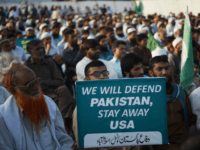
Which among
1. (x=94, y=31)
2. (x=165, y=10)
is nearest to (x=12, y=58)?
(x=94, y=31)

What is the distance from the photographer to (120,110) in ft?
6.12

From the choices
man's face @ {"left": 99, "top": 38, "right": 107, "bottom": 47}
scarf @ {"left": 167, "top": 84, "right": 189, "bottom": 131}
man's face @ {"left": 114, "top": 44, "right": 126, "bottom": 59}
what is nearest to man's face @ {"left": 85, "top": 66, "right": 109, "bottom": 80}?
scarf @ {"left": 167, "top": 84, "right": 189, "bottom": 131}

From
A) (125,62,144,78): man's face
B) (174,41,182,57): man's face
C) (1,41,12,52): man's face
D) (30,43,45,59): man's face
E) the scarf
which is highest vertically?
(1,41,12,52): man's face

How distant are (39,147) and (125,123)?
82cm

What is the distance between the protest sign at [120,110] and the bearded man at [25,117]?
1.55 ft

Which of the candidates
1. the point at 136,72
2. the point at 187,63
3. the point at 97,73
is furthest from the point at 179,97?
the point at 97,73

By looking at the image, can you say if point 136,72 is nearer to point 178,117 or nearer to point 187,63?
point 187,63

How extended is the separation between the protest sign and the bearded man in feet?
1.55

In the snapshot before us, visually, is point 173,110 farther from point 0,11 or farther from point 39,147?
point 0,11

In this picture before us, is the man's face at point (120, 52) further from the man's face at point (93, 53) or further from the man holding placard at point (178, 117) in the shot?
the man holding placard at point (178, 117)

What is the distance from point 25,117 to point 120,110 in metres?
0.86

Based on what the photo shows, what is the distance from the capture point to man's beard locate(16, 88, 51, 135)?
2.15 meters

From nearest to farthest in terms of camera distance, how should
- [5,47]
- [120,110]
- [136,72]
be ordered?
1. [120,110]
2. [136,72]
3. [5,47]

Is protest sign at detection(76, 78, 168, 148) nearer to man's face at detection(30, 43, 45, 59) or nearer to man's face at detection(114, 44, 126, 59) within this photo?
man's face at detection(30, 43, 45, 59)
